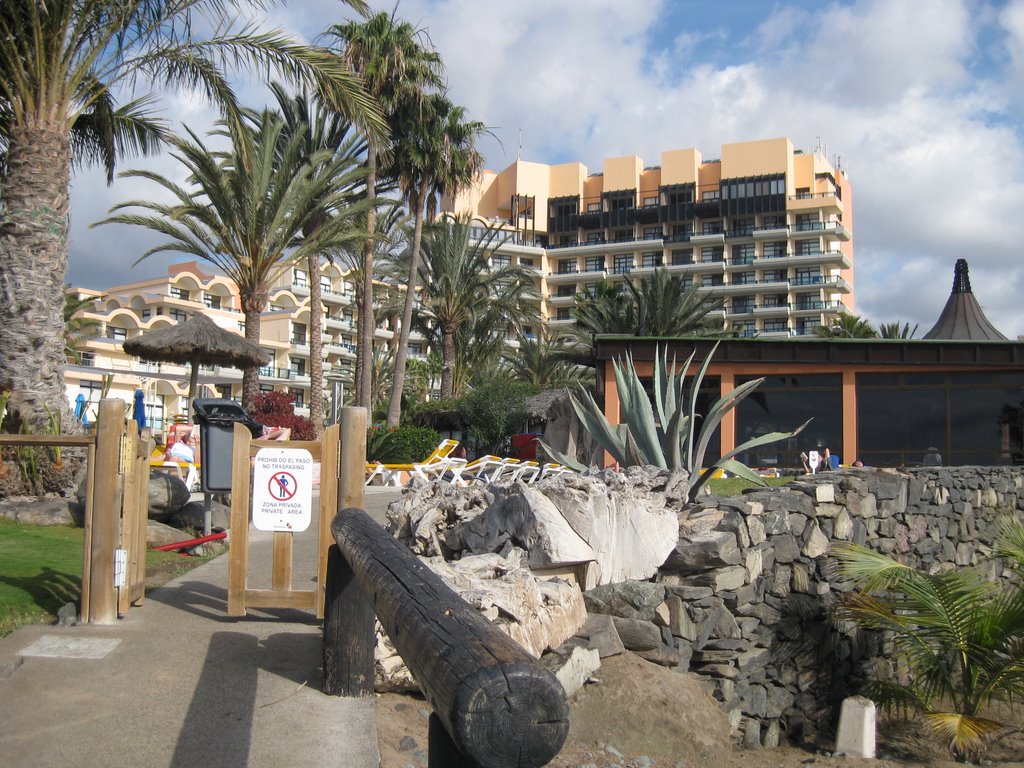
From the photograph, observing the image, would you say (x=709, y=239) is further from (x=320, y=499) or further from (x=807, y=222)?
(x=320, y=499)

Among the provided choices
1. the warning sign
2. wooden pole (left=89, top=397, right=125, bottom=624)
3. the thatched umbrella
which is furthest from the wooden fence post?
the thatched umbrella

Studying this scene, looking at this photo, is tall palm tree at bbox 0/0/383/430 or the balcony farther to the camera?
the balcony

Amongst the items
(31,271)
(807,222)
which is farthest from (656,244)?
(31,271)

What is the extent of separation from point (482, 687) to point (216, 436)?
7142 mm

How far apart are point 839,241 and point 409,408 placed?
59.8 meters

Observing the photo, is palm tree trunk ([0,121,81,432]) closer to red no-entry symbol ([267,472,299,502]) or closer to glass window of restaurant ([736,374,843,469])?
red no-entry symbol ([267,472,299,502])

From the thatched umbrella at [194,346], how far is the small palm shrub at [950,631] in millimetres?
10250

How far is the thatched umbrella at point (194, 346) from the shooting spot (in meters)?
14.7

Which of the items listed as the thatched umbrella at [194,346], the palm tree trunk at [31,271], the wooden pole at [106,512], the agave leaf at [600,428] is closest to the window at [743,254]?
the thatched umbrella at [194,346]

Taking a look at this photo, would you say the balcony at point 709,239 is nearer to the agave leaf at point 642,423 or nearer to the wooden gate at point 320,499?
the agave leaf at point 642,423

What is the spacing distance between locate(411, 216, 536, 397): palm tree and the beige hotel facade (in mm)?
33195

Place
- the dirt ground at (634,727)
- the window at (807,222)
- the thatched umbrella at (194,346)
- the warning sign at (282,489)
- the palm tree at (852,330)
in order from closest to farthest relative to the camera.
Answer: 1. the dirt ground at (634,727)
2. the warning sign at (282,489)
3. the thatched umbrella at (194,346)
4. the palm tree at (852,330)
5. the window at (807,222)

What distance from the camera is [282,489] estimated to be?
6000mm

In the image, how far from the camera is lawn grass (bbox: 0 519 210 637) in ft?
19.7
